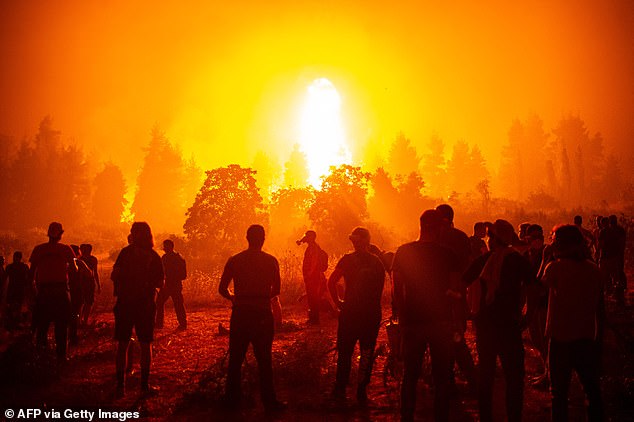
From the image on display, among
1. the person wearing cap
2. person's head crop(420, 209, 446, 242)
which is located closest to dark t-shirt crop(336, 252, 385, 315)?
person's head crop(420, 209, 446, 242)

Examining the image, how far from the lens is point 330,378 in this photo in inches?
333

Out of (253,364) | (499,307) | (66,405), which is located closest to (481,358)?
(499,307)

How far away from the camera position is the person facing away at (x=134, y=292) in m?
7.24

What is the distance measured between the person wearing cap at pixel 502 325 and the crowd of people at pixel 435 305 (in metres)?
0.01

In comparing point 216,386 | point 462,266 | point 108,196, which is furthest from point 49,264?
point 108,196

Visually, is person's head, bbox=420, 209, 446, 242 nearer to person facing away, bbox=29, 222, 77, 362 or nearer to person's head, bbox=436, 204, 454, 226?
person's head, bbox=436, 204, 454, 226

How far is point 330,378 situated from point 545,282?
4.55 meters

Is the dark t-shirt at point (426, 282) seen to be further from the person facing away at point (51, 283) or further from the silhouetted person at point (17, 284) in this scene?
the silhouetted person at point (17, 284)

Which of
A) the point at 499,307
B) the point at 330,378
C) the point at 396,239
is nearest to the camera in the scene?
the point at 499,307

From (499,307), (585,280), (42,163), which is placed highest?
(42,163)

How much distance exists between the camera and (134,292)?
23.8 ft

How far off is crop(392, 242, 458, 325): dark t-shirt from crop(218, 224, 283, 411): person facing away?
1.94m

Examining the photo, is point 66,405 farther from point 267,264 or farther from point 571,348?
point 571,348

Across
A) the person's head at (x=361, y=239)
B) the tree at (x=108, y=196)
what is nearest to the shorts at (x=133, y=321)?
the person's head at (x=361, y=239)
